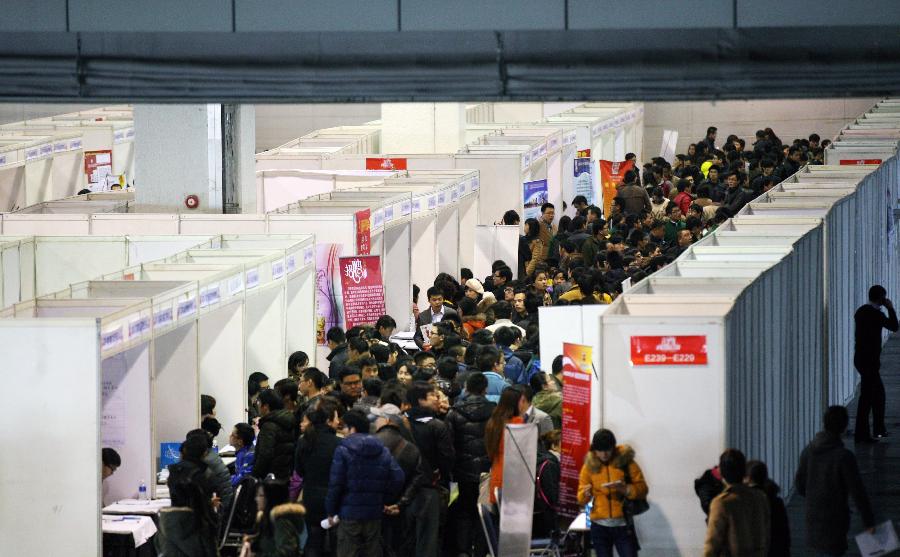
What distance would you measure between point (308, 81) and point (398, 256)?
687cm

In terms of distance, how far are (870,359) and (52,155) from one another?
12801mm

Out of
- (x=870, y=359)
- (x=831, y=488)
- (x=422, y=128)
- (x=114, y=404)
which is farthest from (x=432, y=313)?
(x=422, y=128)

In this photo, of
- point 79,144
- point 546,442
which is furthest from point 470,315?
point 79,144

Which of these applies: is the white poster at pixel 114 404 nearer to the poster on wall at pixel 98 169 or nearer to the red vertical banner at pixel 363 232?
the red vertical banner at pixel 363 232

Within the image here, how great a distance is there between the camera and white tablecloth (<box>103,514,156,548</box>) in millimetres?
9266

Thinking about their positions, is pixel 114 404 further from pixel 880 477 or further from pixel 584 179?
pixel 584 179

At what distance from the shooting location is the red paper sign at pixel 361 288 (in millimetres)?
13508

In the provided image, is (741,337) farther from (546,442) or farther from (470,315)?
(470,315)

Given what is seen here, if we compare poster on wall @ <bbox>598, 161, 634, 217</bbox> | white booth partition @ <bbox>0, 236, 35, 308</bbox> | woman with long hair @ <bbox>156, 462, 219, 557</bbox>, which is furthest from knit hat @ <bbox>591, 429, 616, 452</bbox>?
poster on wall @ <bbox>598, 161, 634, 217</bbox>

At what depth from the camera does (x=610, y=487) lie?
8.38m

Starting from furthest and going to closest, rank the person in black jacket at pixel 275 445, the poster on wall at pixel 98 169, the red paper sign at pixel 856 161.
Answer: the poster on wall at pixel 98 169 < the red paper sign at pixel 856 161 < the person in black jacket at pixel 275 445

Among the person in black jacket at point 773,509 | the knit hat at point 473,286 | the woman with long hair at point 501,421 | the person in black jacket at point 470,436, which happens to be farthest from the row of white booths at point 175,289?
the person in black jacket at point 773,509

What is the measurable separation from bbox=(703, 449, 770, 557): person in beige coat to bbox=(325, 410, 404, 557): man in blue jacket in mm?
1821

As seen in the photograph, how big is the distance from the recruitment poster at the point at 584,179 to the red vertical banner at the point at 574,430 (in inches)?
534
